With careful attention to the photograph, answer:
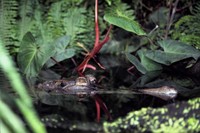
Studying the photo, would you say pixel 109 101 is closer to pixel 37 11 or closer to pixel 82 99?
pixel 82 99

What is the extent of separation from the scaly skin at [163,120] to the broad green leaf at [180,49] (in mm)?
672

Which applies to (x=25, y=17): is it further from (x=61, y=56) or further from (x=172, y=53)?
(x=172, y=53)

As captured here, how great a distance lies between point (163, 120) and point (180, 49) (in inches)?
36.5

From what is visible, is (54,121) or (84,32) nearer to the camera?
(54,121)

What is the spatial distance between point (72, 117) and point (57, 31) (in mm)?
1521

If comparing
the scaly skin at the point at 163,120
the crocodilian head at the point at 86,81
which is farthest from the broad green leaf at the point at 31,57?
the scaly skin at the point at 163,120

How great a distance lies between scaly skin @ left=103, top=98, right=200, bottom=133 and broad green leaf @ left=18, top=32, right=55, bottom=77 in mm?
940

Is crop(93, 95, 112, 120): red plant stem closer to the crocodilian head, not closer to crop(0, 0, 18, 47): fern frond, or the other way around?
the crocodilian head

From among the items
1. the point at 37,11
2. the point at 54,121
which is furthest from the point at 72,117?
the point at 37,11

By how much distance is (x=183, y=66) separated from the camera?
2.55m

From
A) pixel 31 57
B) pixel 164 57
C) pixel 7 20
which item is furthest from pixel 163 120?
pixel 7 20

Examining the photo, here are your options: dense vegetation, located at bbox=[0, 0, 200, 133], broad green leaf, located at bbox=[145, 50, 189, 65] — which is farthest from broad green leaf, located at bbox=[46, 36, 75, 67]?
broad green leaf, located at bbox=[145, 50, 189, 65]

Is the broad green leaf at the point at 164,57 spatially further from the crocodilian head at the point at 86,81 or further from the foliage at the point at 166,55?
the crocodilian head at the point at 86,81

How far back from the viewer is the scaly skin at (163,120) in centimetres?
146
